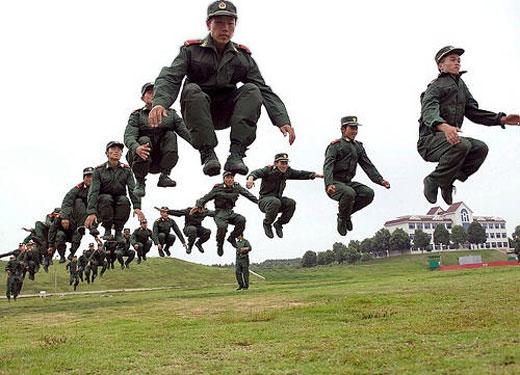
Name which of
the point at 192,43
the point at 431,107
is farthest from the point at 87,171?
the point at 431,107

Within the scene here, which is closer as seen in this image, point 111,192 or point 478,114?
point 478,114

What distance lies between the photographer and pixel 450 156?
294 inches

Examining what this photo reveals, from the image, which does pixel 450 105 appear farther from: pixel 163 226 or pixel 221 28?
pixel 163 226

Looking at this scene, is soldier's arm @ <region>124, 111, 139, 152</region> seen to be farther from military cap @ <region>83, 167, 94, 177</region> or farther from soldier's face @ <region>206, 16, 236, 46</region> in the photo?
military cap @ <region>83, 167, 94, 177</region>

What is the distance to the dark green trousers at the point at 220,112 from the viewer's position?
6275 millimetres

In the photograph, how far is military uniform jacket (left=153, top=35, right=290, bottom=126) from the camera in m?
6.38

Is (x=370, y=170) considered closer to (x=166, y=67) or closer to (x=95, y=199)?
(x=166, y=67)

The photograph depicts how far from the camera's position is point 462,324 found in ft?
46.9

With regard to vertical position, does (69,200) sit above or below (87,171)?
below

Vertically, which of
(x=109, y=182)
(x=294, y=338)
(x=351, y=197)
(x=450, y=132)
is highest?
(x=109, y=182)

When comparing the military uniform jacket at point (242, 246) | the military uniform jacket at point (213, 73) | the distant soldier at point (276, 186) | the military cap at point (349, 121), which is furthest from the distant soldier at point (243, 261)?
the military uniform jacket at point (213, 73)

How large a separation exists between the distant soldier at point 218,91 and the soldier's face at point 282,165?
347 centimetres

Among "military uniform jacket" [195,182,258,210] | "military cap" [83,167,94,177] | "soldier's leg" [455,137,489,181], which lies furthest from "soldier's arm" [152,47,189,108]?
"military cap" [83,167,94,177]

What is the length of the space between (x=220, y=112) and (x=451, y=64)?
3.18 metres
